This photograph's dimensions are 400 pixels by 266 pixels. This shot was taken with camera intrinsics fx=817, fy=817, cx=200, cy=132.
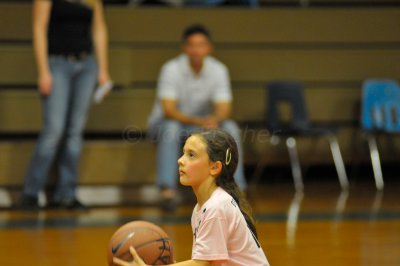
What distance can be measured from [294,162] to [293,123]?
1.55 ft

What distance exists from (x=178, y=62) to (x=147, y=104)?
2.41 feet

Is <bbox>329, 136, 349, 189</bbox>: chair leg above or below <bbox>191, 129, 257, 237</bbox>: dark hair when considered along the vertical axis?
below

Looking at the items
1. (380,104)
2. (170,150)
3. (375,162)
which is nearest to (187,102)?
(170,150)

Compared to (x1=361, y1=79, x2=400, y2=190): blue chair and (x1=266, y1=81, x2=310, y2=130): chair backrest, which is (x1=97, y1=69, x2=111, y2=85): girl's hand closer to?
(x1=266, y1=81, x2=310, y2=130): chair backrest

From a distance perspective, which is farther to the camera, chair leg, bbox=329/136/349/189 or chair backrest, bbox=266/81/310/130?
chair leg, bbox=329/136/349/189

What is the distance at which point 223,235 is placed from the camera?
8.68ft

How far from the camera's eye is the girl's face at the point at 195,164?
269 cm

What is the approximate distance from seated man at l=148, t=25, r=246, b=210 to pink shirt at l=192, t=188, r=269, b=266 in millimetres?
3331

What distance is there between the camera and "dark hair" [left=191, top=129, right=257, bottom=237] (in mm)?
2725

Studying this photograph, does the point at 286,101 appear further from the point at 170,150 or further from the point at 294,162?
the point at 170,150

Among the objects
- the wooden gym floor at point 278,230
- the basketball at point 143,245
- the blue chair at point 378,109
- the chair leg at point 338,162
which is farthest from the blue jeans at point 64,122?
the basketball at point 143,245

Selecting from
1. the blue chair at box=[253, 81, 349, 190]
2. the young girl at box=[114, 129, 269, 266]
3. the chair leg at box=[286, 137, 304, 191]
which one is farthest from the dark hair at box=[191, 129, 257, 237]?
the chair leg at box=[286, 137, 304, 191]

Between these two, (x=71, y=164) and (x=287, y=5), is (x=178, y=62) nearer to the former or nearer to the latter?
(x=71, y=164)

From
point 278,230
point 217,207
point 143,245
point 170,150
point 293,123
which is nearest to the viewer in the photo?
point 217,207
